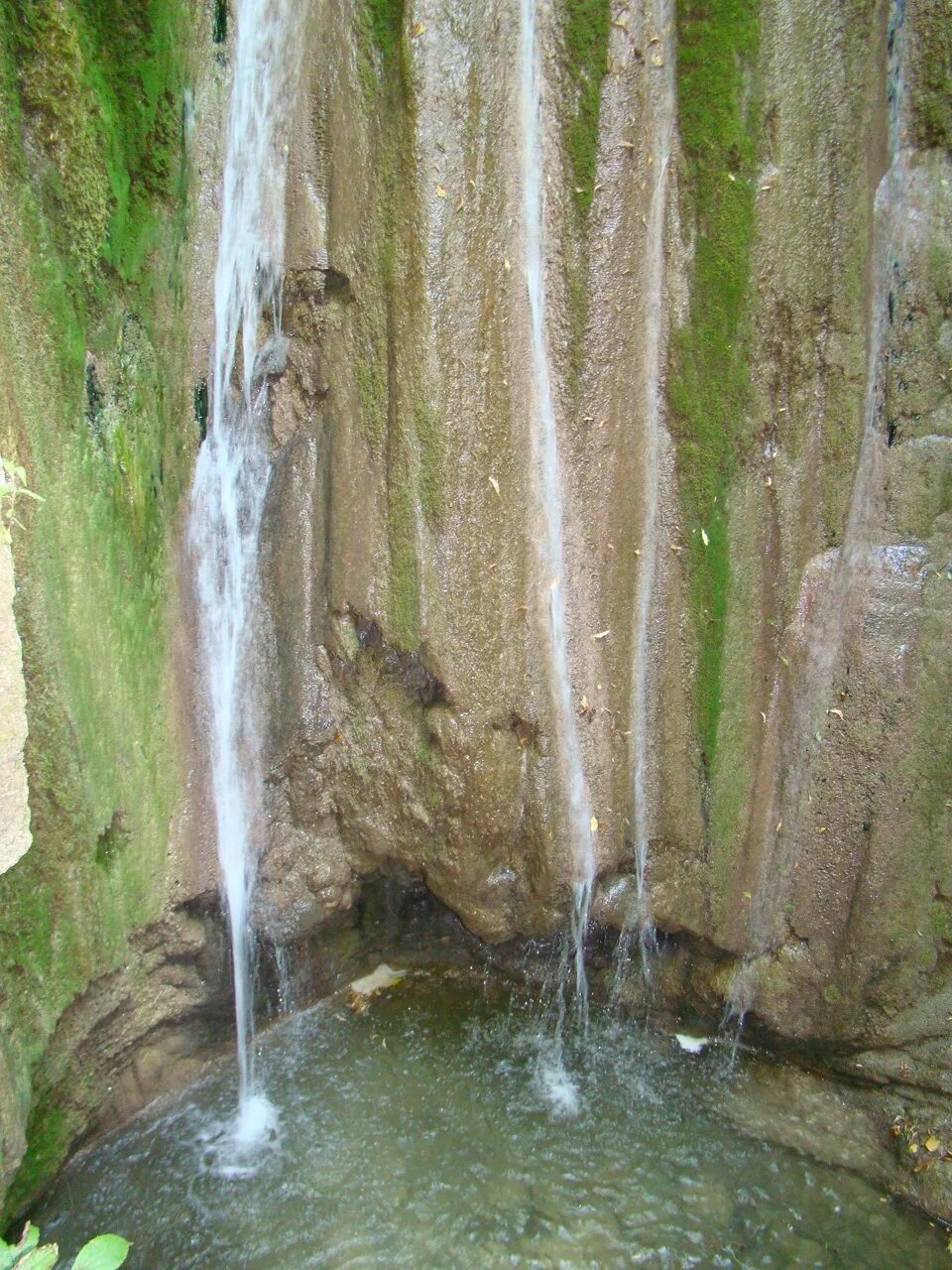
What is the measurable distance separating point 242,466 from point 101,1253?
2.51 m

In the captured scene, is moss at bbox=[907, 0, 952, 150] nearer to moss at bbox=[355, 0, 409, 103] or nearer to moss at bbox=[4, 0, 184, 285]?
moss at bbox=[355, 0, 409, 103]

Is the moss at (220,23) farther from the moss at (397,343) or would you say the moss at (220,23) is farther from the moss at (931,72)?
the moss at (931,72)

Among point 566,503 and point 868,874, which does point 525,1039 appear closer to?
point 868,874

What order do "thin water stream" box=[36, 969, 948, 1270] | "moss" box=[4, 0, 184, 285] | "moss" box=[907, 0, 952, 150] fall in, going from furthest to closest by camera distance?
"thin water stream" box=[36, 969, 948, 1270] < "moss" box=[907, 0, 952, 150] < "moss" box=[4, 0, 184, 285]

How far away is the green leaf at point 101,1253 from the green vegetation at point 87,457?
116cm

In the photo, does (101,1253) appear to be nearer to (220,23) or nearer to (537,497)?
(537,497)

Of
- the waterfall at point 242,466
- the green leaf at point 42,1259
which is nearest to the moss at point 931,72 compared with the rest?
the waterfall at point 242,466

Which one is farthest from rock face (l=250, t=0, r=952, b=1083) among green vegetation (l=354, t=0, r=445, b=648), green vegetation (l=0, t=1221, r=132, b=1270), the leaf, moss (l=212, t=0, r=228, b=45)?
green vegetation (l=0, t=1221, r=132, b=1270)

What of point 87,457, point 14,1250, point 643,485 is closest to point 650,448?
point 643,485

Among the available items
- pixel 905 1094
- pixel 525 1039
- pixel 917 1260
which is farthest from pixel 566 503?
pixel 917 1260

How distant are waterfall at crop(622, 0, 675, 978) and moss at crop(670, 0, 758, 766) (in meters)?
0.06

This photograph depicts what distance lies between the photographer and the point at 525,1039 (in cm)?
400

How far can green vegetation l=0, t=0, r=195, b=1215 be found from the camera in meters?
2.76

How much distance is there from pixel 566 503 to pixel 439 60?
1.49 meters
